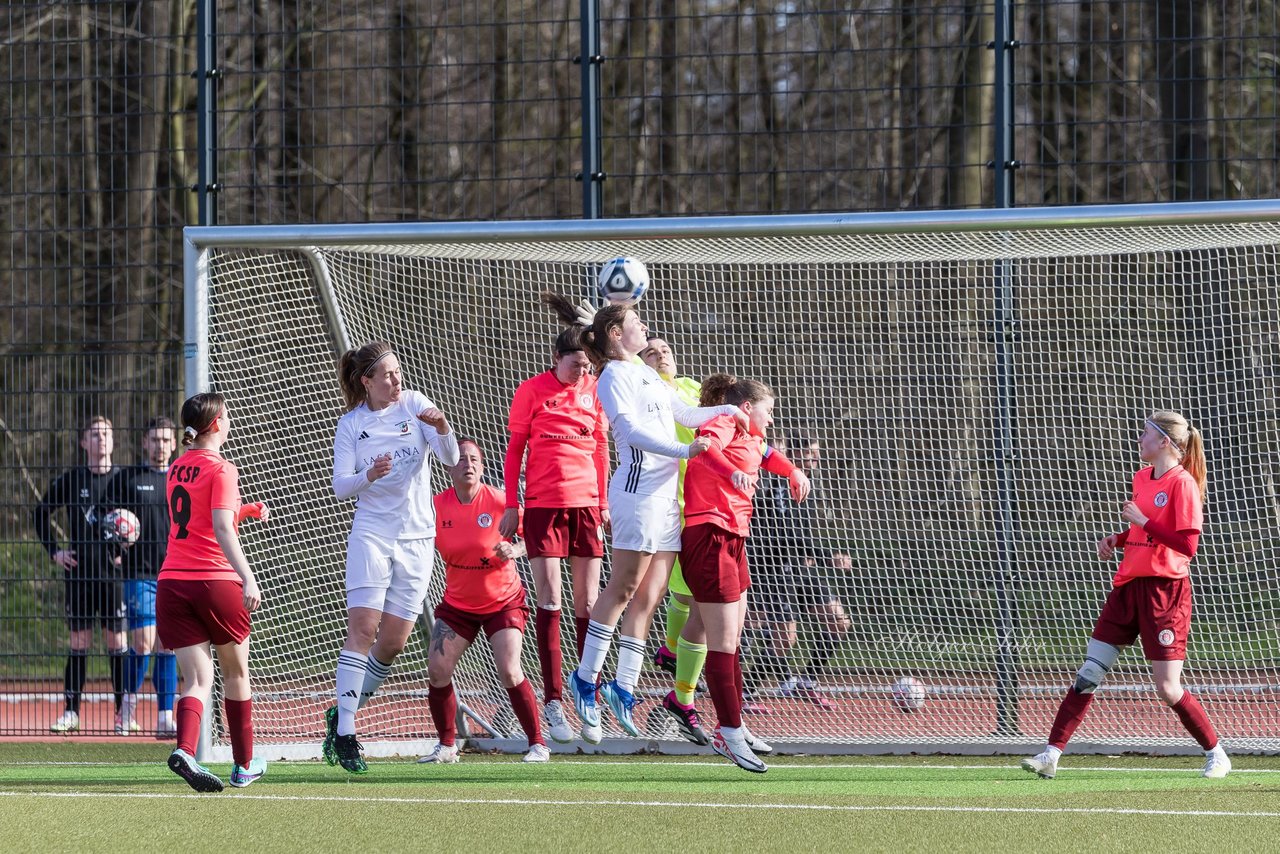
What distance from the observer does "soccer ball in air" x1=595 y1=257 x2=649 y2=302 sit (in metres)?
7.48

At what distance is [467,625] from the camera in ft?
24.3

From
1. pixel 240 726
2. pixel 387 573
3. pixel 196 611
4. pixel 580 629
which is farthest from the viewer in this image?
pixel 580 629

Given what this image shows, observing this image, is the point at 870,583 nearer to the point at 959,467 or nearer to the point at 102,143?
the point at 959,467

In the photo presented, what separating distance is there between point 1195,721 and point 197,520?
→ 451 cm

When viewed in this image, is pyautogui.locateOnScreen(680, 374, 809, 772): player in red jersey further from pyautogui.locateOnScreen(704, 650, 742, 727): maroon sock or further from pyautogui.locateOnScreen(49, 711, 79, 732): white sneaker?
pyautogui.locateOnScreen(49, 711, 79, 732): white sneaker

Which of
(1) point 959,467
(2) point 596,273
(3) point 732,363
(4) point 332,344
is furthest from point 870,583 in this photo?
(4) point 332,344

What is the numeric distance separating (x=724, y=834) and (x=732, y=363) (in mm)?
4521

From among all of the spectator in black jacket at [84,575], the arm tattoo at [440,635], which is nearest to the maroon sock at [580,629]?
the arm tattoo at [440,635]

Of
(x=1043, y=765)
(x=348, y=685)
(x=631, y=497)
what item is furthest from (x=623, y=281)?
(x=1043, y=765)

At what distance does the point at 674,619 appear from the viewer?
7871 mm

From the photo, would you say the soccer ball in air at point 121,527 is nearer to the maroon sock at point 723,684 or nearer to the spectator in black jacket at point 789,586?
the spectator in black jacket at point 789,586

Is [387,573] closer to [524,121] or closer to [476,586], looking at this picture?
[476,586]

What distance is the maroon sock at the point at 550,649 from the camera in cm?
727

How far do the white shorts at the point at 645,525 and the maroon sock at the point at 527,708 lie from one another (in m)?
1.05
